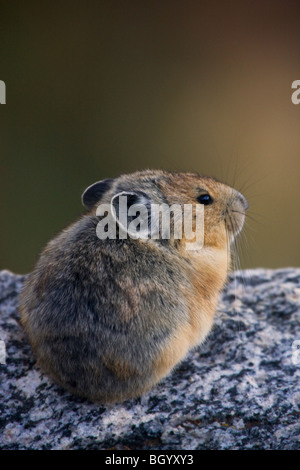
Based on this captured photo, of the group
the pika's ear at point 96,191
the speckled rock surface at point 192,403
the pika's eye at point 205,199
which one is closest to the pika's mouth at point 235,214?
the pika's eye at point 205,199

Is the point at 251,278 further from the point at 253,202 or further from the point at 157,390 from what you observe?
the point at 253,202

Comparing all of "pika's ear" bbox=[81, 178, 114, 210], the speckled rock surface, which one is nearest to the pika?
the speckled rock surface

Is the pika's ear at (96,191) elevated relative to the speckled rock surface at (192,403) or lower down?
elevated

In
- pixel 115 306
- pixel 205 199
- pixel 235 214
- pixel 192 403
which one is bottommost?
pixel 192 403

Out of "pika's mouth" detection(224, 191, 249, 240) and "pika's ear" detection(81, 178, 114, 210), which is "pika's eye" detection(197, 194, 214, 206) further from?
"pika's ear" detection(81, 178, 114, 210)

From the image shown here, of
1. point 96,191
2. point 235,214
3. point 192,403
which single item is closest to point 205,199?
point 235,214

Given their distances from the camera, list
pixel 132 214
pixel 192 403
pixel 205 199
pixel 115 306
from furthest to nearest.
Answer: pixel 205 199 → pixel 132 214 → pixel 192 403 → pixel 115 306

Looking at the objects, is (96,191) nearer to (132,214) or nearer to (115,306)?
(132,214)

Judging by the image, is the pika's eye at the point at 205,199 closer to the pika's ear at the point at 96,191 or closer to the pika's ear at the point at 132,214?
Result: the pika's ear at the point at 132,214
